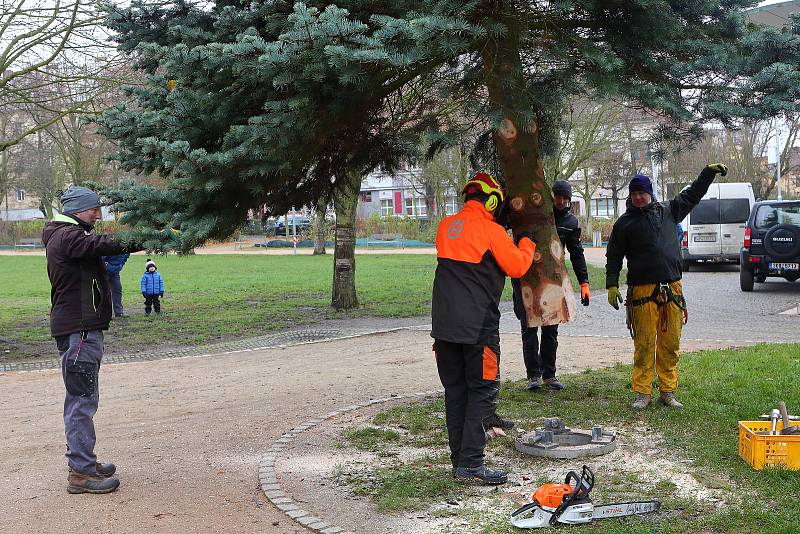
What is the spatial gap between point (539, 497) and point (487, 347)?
45.3 inches

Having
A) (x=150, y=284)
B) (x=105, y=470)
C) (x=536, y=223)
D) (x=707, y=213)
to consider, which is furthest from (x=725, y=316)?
(x=105, y=470)

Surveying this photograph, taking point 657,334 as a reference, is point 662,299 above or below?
above

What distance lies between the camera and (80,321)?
19.5 feet

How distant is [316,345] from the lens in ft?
42.9

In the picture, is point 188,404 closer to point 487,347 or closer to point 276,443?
point 276,443

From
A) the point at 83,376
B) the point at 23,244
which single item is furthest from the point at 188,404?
the point at 23,244

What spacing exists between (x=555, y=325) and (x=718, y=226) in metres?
19.7

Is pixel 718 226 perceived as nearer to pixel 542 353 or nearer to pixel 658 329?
pixel 542 353

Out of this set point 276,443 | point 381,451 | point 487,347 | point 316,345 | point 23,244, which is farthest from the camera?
point 23,244

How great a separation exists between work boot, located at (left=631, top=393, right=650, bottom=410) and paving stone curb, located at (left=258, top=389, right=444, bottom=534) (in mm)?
2034

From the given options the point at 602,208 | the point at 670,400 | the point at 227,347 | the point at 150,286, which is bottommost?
the point at 227,347

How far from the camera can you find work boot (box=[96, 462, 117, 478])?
6027 mm

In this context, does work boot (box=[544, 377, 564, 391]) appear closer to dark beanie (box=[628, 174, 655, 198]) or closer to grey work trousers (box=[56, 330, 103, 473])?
dark beanie (box=[628, 174, 655, 198])

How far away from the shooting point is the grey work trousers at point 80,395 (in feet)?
19.5
